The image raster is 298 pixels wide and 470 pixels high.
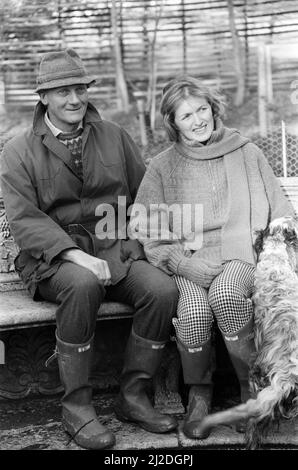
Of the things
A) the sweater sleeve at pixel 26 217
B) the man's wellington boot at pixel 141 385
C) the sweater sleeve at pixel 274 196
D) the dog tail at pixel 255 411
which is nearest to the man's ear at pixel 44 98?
the sweater sleeve at pixel 26 217

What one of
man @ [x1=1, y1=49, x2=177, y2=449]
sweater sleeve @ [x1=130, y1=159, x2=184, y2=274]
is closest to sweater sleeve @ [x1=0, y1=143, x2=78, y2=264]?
man @ [x1=1, y1=49, x2=177, y2=449]

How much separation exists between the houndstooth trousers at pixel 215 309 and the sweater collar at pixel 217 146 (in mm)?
659

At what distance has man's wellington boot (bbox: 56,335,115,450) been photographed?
10.9 ft

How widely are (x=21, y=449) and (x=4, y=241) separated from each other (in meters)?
1.19

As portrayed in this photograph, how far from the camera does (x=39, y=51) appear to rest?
9258mm

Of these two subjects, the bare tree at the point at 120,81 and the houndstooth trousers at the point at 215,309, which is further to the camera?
the bare tree at the point at 120,81

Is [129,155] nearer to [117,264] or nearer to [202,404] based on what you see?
[117,264]

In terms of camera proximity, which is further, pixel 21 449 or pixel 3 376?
pixel 3 376

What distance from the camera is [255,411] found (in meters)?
3.06

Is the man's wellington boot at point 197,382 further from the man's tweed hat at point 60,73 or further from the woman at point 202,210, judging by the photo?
the man's tweed hat at point 60,73

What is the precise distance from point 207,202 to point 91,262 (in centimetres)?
71

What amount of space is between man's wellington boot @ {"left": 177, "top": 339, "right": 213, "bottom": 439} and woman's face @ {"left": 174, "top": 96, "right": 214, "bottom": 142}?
1052mm

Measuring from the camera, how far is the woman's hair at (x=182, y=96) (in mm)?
3750
